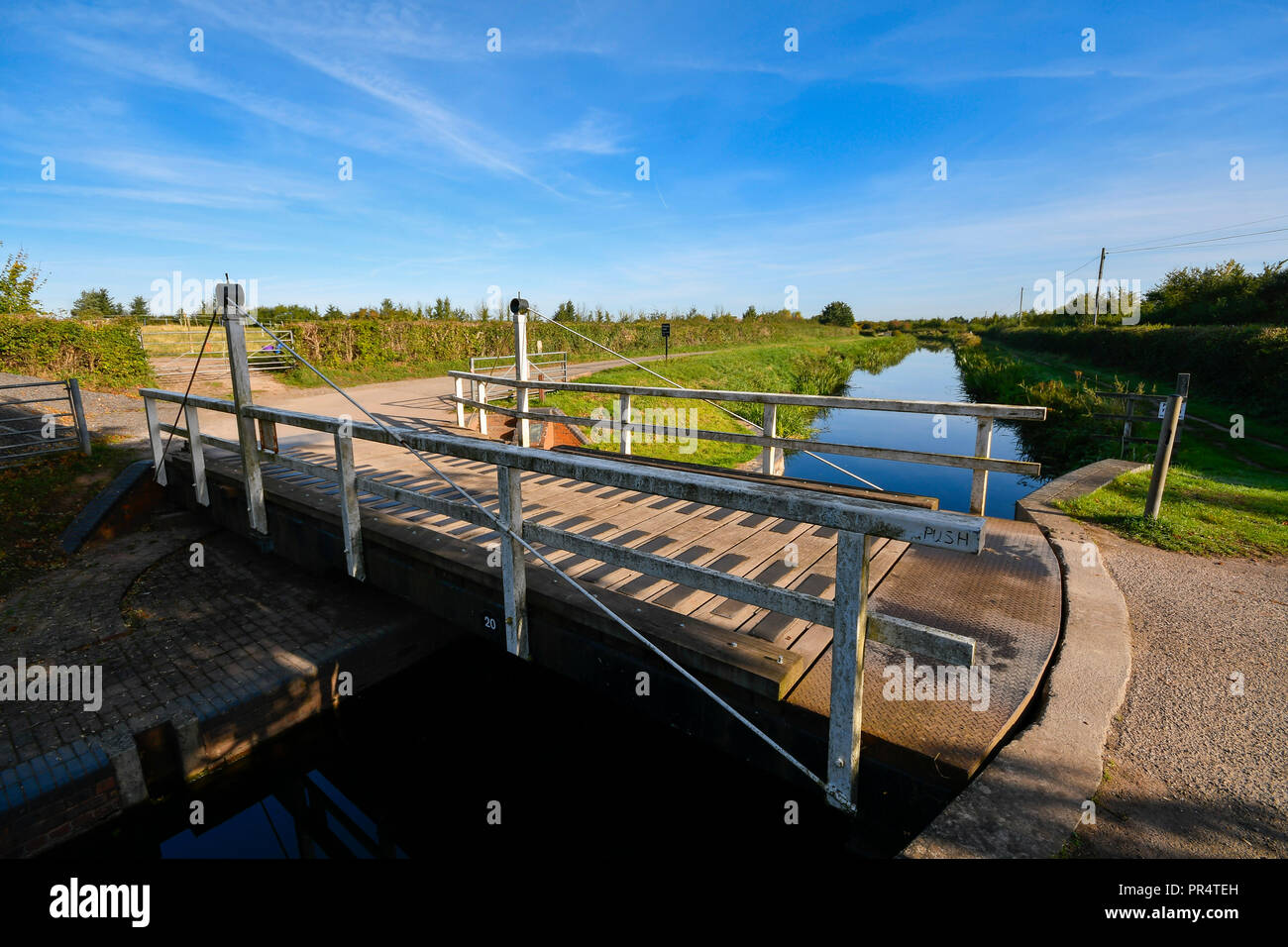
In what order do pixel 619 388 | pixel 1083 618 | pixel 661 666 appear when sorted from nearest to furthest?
pixel 661 666 < pixel 1083 618 < pixel 619 388

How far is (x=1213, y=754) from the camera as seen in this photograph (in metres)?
2.42

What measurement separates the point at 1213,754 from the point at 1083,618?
→ 104cm

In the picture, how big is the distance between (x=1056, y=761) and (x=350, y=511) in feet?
14.3

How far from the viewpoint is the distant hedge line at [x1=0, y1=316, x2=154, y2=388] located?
580 inches

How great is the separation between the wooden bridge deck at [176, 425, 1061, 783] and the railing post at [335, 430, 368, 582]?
14cm

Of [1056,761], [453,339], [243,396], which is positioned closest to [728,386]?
[453,339]

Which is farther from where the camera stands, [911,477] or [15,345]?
[15,345]

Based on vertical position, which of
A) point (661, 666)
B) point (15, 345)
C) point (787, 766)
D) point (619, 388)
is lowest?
point (787, 766)

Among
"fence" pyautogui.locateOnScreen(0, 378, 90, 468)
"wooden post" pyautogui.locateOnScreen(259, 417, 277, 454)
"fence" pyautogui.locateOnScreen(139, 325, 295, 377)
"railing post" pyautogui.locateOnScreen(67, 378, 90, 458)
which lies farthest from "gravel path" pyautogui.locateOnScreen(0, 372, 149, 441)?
"wooden post" pyautogui.locateOnScreen(259, 417, 277, 454)

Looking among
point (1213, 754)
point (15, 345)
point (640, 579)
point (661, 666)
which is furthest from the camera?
point (15, 345)

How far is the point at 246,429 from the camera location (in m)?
5.28

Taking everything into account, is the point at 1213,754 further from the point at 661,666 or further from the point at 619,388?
the point at 619,388

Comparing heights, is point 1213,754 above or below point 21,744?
above
